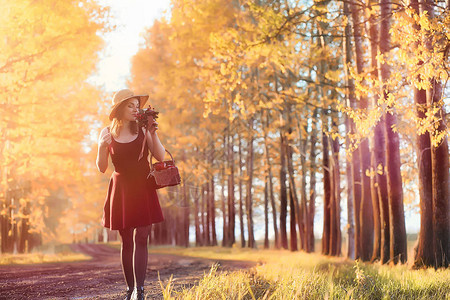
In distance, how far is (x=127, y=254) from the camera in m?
4.74

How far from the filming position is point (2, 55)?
40.8ft

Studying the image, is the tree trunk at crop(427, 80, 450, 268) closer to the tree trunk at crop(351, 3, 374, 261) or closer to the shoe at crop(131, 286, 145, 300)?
the tree trunk at crop(351, 3, 374, 261)

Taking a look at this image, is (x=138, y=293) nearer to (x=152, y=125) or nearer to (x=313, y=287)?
(x=152, y=125)

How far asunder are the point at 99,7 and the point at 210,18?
10.7 feet

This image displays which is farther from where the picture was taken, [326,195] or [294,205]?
[294,205]

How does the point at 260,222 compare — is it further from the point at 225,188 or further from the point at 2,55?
the point at 2,55

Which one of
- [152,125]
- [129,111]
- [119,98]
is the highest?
[119,98]

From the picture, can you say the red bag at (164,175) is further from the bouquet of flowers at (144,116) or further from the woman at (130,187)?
the bouquet of flowers at (144,116)

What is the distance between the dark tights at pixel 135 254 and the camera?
455cm

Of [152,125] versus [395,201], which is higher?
[152,125]

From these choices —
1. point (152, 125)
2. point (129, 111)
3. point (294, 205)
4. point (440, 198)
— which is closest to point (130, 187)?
point (152, 125)

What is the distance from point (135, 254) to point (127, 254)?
0.20 m

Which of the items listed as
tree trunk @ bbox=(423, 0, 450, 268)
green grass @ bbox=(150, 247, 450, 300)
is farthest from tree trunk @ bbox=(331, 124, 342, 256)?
green grass @ bbox=(150, 247, 450, 300)

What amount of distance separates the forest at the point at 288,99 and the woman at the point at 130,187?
3.06 m
